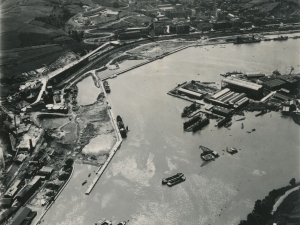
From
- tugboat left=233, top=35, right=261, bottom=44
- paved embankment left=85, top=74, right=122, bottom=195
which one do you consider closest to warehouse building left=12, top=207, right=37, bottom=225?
paved embankment left=85, top=74, right=122, bottom=195

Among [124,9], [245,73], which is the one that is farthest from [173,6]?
[245,73]

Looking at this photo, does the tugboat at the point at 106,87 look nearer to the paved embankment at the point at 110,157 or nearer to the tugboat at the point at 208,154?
the paved embankment at the point at 110,157

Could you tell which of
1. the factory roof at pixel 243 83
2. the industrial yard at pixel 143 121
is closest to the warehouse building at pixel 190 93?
the industrial yard at pixel 143 121

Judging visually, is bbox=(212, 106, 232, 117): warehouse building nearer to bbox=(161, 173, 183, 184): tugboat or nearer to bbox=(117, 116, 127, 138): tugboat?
bbox=(117, 116, 127, 138): tugboat

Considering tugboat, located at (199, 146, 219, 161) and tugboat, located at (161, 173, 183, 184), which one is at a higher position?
tugboat, located at (199, 146, 219, 161)

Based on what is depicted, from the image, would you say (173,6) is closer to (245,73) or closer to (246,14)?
(246,14)
